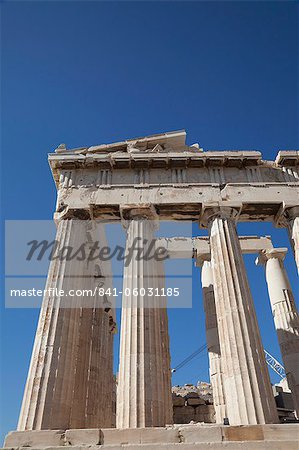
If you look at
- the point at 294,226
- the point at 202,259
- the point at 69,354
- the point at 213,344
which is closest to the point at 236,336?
the point at 69,354

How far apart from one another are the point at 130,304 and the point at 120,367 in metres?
2.48

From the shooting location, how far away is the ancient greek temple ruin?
12.9 meters

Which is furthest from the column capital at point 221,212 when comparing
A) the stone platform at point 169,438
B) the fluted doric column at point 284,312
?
the stone platform at point 169,438

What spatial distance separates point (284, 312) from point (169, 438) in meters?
12.3

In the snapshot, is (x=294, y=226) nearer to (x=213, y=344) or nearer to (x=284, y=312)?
(x=284, y=312)

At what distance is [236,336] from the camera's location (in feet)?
48.3

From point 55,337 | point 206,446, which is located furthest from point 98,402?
point 206,446

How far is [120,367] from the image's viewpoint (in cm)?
1425

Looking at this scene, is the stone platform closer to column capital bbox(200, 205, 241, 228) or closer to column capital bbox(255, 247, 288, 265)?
column capital bbox(200, 205, 241, 228)

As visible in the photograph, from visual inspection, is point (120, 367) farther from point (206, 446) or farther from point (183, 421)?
point (183, 421)

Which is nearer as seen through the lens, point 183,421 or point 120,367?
point 120,367

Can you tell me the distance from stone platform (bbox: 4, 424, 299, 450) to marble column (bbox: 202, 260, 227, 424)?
253 inches

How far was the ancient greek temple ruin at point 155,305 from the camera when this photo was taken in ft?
42.4

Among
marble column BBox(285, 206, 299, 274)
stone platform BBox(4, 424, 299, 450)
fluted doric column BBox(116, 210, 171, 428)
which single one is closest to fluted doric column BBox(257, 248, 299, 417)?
marble column BBox(285, 206, 299, 274)
